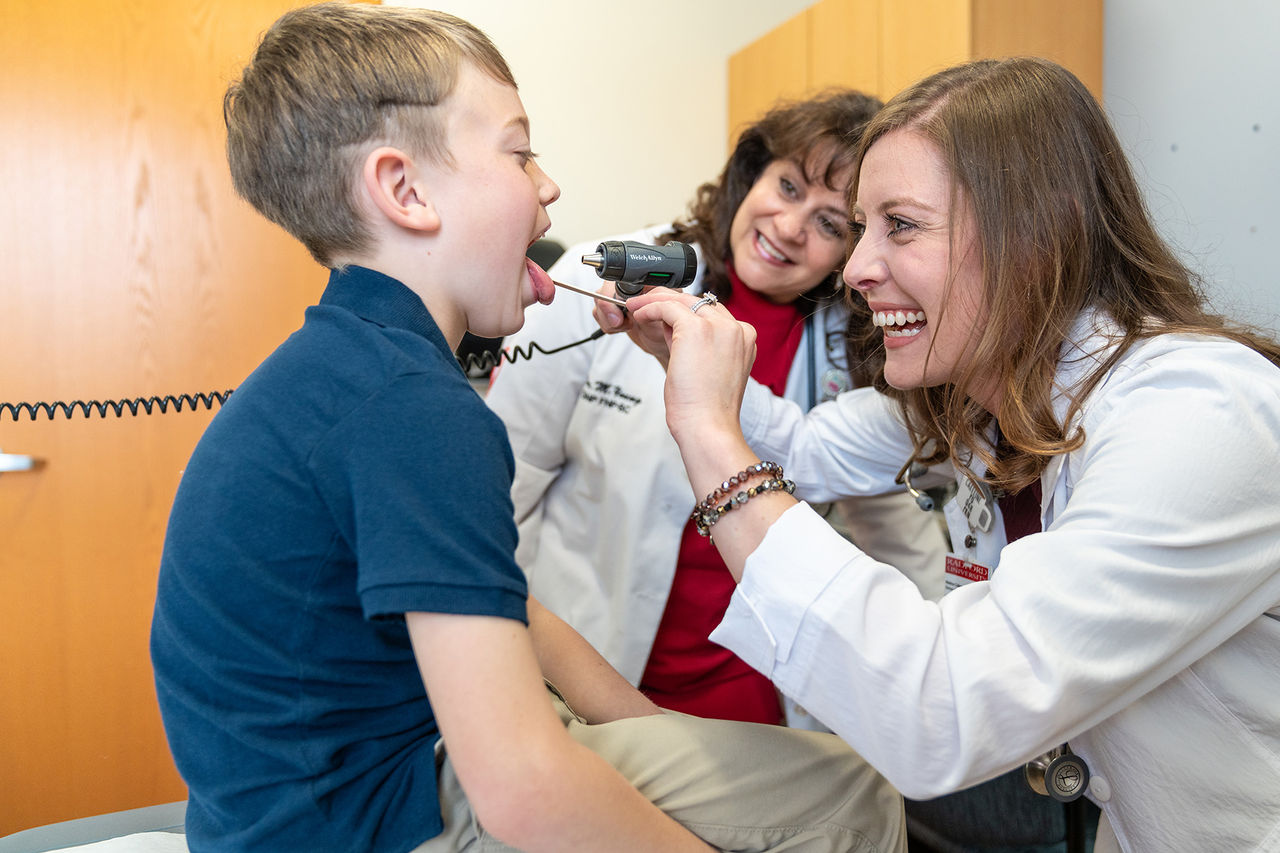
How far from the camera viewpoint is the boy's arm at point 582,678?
1006 millimetres

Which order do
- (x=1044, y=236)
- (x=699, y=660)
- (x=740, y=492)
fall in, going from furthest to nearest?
1. (x=699, y=660)
2. (x=1044, y=236)
3. (x=740, y=492)

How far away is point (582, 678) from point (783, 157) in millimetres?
1052

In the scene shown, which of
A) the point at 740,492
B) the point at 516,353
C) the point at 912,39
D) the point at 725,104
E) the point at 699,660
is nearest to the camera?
the point at 740,492

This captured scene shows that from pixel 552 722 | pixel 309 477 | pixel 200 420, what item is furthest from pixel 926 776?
pixel 200 420

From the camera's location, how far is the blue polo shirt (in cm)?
67

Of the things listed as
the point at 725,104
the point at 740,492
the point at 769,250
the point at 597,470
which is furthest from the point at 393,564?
the point at 725,104

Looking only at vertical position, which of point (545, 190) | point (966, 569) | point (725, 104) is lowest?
point (966, 569)

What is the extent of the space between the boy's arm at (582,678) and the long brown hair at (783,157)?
0.84 m

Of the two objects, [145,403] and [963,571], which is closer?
[963,571]

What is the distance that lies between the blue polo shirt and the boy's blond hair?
0.17 metres

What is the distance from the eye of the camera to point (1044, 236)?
3.28 feet

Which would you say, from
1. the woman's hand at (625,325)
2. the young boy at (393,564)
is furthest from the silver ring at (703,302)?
the young boy at (393,564)

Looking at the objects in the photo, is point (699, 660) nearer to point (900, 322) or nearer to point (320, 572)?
point (900, 322)

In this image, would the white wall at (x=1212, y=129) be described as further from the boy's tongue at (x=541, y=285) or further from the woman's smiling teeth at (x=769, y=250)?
the boy's tongue at (x=541, y=285)
